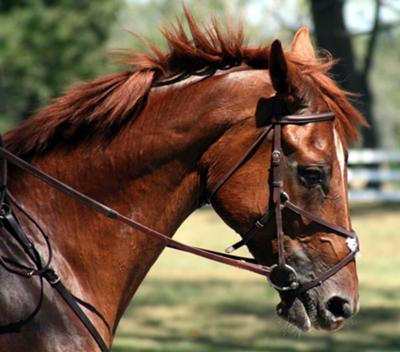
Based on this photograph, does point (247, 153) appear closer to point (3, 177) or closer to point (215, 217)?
point (3, 177)

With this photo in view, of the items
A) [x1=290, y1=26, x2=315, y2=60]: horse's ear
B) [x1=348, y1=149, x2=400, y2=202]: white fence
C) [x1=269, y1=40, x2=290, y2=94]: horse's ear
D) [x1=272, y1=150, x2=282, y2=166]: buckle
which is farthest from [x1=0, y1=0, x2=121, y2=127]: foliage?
[x1=272, y1=150, x2=282, y2=166]: buckle

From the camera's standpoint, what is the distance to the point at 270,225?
3709 mm

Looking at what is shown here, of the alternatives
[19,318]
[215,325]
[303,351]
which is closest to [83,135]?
[19,318]

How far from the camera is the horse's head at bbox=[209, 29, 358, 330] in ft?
12.0

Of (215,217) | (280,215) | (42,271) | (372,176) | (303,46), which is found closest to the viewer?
(42,271)

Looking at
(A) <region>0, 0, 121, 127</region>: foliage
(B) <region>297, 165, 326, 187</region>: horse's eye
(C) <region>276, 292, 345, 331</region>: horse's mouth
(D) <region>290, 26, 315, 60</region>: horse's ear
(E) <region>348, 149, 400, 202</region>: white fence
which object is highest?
(D) <region>290, 26, 315, 60</region>: horse's ear

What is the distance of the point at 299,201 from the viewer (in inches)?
146

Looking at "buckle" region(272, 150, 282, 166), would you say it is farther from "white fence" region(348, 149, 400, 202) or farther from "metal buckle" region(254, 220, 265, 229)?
"white fence" region(348, 149, 400, 202)

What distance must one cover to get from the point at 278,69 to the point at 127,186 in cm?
84

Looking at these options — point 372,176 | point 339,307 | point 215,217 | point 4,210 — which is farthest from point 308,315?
point 372,176

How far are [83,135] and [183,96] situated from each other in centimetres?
48

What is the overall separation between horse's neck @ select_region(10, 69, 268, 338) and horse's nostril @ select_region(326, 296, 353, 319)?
77cm

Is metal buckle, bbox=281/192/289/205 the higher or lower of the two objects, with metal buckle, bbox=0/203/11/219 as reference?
lower

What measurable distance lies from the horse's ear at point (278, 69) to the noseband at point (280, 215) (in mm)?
82
